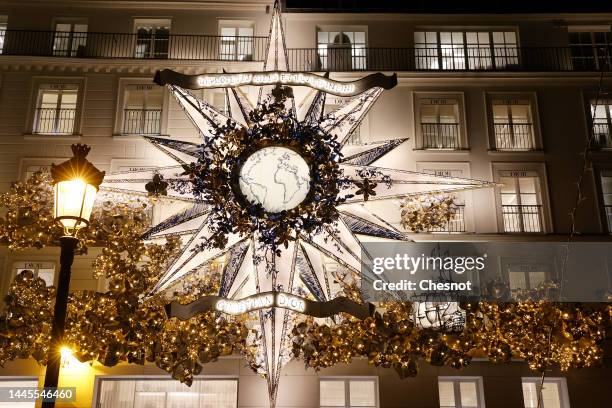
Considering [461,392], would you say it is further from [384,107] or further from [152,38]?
[152,38]

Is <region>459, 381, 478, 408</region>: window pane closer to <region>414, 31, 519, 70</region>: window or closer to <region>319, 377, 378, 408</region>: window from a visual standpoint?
<region>319, 377, 378, 408</region>: window

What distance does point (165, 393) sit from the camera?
20.2 m

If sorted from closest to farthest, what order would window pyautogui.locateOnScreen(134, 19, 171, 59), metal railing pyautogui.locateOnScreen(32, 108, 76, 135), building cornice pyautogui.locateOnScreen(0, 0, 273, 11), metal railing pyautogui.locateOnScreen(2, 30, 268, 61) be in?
metal railing pyautogui.locateOnScreen(32, 108, 76, 135), metal railing pyautogui.locateOnScreen(2, 30, 268, 61), window pyautogui.locateOnScreen(134, 19, 171, 59), building cornice pyautogui.locateOnScreen(0, 0, 273, 11)

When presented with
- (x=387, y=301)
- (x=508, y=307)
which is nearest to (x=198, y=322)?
(x=387, y=301)

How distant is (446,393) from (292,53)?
41.7 feet

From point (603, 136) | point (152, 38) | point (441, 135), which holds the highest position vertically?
point (152, 38)

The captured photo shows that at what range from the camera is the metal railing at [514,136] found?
24.1 metres

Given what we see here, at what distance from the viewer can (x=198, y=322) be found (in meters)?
16.7

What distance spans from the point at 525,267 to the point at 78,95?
16211 mm

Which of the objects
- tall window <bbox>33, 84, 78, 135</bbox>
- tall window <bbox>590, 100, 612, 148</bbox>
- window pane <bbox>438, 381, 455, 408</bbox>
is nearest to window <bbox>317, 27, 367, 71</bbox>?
tall window <bbox>590, 100, 612, 148</bbox>

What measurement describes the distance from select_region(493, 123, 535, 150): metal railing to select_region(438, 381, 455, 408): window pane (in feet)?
27.7

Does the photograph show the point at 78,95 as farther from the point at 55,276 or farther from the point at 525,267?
the point at 525,267

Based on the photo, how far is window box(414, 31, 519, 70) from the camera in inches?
997

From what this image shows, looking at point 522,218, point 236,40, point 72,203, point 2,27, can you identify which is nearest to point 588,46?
point 522,218
